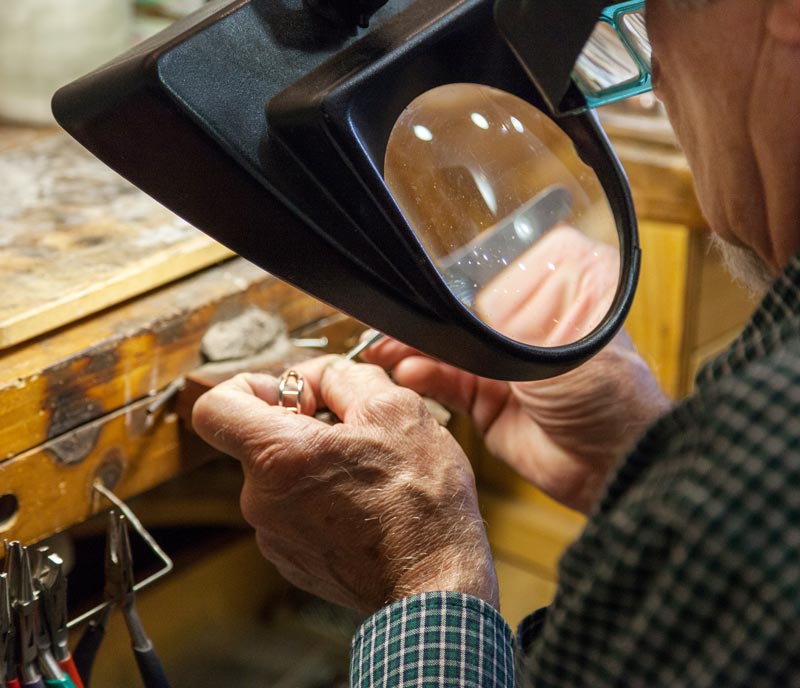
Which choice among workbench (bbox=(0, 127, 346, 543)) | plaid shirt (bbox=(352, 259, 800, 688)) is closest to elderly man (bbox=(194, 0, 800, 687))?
plaid shirt (bbox=(352, 259, 800, 688))

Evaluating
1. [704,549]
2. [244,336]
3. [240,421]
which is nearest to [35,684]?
[240,421]

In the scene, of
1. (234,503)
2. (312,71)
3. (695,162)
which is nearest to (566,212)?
(695,162)

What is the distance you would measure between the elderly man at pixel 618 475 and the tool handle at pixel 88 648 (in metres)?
0.12

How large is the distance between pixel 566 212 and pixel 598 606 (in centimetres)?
34

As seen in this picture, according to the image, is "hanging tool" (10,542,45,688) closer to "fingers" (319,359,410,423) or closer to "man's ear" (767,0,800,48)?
"fingers" (319,359,410,423)

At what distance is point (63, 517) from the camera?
2.42ft

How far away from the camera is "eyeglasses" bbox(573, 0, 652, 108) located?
0.56m

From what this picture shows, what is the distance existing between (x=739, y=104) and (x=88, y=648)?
0.53 m

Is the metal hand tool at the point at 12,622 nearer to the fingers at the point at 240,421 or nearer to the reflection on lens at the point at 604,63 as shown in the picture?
the fingers at the point at 240,421

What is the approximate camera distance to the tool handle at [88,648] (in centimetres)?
69

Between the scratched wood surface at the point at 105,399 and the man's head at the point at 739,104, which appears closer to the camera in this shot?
the man's head at the point at 739,104

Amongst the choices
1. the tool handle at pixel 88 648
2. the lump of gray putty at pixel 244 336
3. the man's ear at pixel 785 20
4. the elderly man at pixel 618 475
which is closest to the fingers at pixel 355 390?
the elderly man at pixel 618 475

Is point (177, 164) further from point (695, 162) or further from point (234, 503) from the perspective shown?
point (234, 503)

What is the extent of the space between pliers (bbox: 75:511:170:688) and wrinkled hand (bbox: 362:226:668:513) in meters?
0.25
